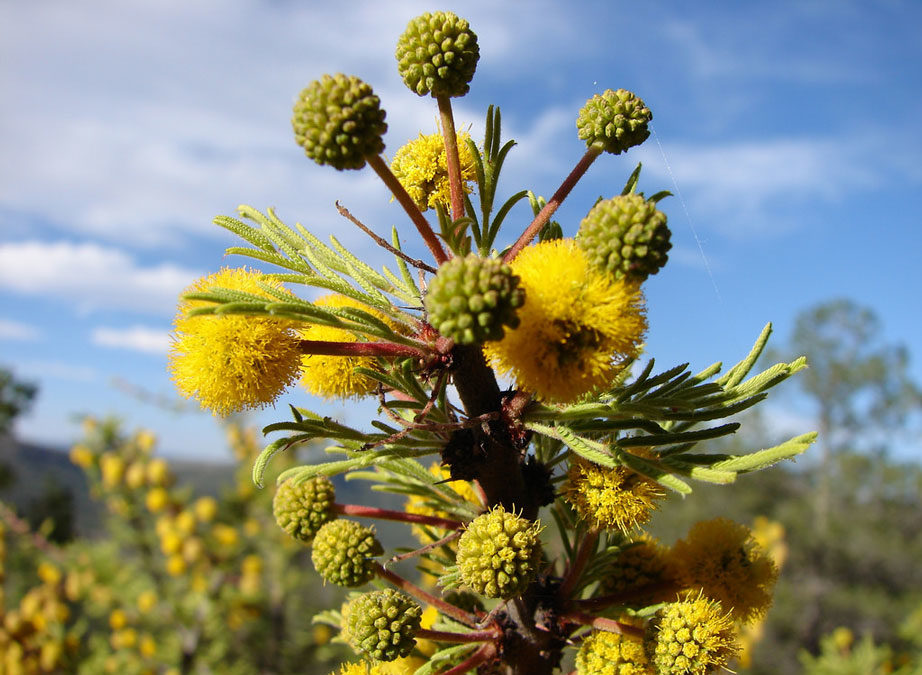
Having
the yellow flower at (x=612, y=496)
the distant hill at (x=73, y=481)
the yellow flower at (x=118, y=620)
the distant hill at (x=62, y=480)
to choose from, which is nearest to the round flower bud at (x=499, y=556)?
the yellow flower at (x=612, y=496)

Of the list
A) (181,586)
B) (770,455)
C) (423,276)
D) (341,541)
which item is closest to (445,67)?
(423,276)

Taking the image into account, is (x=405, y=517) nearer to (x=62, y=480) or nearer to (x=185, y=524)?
(x=185, y=524)

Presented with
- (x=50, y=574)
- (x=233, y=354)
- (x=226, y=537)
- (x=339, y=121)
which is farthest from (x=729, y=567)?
(x=50, y=574)

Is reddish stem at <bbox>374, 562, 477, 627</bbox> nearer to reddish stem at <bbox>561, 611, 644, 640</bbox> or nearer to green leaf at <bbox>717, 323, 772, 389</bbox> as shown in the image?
reddish stem at <bbox>561, 611, 644, 640</bbox>

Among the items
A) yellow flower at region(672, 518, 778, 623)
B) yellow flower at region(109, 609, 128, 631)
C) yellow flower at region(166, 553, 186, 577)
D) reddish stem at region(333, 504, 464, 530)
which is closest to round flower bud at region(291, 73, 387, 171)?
reddish stem at region(333, 504, 464, 530)

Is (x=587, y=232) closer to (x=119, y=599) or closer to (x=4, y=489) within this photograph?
(x=119, y=599)

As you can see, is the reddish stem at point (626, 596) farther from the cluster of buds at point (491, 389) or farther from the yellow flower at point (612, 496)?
the yellow flower at point (612, 496)
